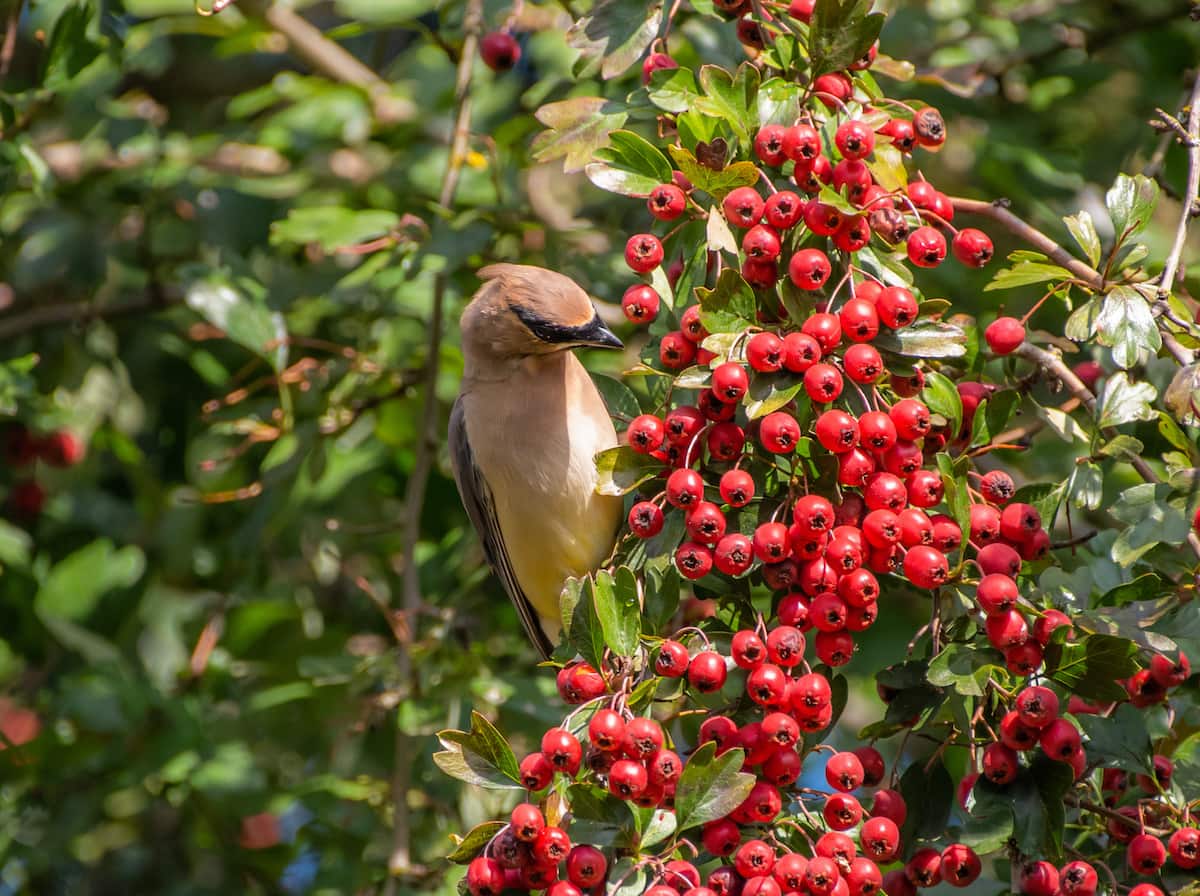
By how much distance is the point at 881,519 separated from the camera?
261 cm

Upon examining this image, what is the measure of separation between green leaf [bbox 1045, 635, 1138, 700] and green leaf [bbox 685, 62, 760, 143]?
45.8 inches

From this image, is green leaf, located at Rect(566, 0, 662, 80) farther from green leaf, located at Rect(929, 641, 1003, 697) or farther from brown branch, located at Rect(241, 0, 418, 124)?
brown branch, located at Rect(241, 0, 418, 124)

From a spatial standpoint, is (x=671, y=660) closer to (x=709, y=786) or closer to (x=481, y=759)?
(x=709, y=786)

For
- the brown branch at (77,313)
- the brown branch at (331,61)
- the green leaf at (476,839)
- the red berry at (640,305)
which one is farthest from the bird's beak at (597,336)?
the brown branch at (77,313)

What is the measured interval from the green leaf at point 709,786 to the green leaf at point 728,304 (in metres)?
0.75

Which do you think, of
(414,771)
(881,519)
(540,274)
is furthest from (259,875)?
(881,519)

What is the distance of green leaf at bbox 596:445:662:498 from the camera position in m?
2.92

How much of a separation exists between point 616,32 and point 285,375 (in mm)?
1788

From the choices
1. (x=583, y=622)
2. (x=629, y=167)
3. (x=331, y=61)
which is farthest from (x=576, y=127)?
(x=331, y=61)

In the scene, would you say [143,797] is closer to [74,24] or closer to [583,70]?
[74,24]

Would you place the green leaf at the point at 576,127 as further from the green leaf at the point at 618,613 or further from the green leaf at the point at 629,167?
the green leaf at the point at 618,613

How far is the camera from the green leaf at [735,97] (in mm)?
2961

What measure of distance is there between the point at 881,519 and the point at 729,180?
0.72 meters

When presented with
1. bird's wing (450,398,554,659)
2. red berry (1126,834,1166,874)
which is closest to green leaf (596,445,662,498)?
red berry (1126,834,1166,874)
